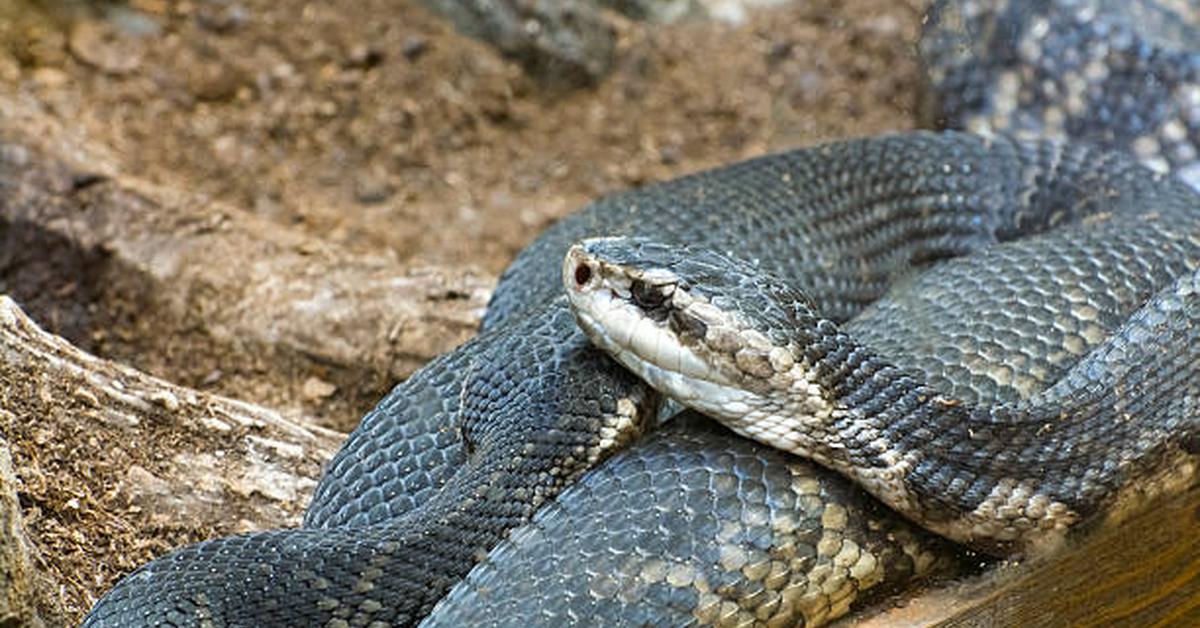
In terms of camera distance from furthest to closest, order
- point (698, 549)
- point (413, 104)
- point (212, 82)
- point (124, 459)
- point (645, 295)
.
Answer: point (413, 104), point (212, 82), point (124, 459), point (645, 295), point (698, 549)

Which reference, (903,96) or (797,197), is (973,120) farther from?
(797,197)

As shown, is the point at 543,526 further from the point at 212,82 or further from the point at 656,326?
the point at 212,82

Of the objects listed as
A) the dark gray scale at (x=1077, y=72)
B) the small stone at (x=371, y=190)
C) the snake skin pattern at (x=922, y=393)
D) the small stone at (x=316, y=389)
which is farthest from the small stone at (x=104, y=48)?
the snake skin pattern at (x=922, y=393)

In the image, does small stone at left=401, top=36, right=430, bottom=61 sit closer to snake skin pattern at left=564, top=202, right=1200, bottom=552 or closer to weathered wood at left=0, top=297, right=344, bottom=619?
weathered wood at left=0, top=297, right=344, bottom=619

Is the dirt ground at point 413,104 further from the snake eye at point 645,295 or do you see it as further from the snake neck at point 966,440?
the snake neck at point 966,440

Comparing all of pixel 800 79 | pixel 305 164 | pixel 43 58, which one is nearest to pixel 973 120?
pixel 800 79

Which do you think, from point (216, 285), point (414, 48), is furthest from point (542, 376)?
point (414, 48)

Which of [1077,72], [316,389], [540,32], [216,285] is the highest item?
[1077,72]

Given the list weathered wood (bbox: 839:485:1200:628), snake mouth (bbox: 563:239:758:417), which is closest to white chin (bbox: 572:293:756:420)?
snake mouth (bbox: 563:239:758:417)
